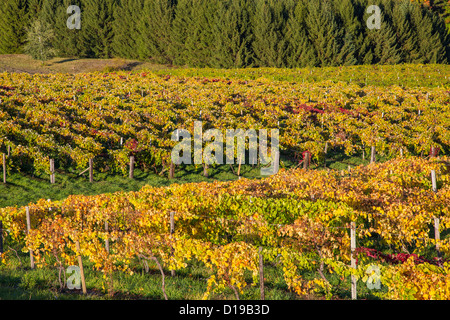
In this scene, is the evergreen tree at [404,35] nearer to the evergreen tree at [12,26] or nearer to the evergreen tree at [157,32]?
the evergreen tree at [157,32]

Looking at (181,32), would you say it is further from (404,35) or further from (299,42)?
(404,35)

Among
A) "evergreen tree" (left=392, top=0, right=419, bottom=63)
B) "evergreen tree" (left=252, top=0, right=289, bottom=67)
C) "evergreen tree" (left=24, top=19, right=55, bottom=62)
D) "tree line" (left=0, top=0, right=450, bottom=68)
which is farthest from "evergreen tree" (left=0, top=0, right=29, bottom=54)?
"evergreen tree" (left=392, top=0, right=419, bottom=63)

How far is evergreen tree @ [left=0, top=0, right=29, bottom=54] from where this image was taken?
61281 mm

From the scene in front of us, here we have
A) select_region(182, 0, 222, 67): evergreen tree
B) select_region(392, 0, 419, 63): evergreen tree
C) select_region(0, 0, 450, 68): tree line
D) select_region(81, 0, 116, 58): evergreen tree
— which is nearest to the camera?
select_region(0, 0, 450, 68): tree line

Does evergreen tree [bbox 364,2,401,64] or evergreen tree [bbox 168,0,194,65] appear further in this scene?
evergreen tree [bbox 168,0,194,65]

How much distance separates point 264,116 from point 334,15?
34.2 metres

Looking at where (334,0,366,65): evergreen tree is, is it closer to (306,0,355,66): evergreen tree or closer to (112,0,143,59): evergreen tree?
(306,0,355,66): evergreen tree

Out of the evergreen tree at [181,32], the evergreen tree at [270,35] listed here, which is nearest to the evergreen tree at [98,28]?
the evergreen tree at [181,32]

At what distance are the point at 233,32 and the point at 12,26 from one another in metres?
35.3

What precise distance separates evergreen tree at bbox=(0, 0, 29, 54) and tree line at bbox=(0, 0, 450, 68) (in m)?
0.14

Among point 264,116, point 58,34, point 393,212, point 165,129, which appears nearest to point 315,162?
point 264,116

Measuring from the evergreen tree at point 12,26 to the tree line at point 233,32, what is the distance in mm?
139

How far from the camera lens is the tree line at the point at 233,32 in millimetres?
51688

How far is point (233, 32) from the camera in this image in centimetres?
5303
